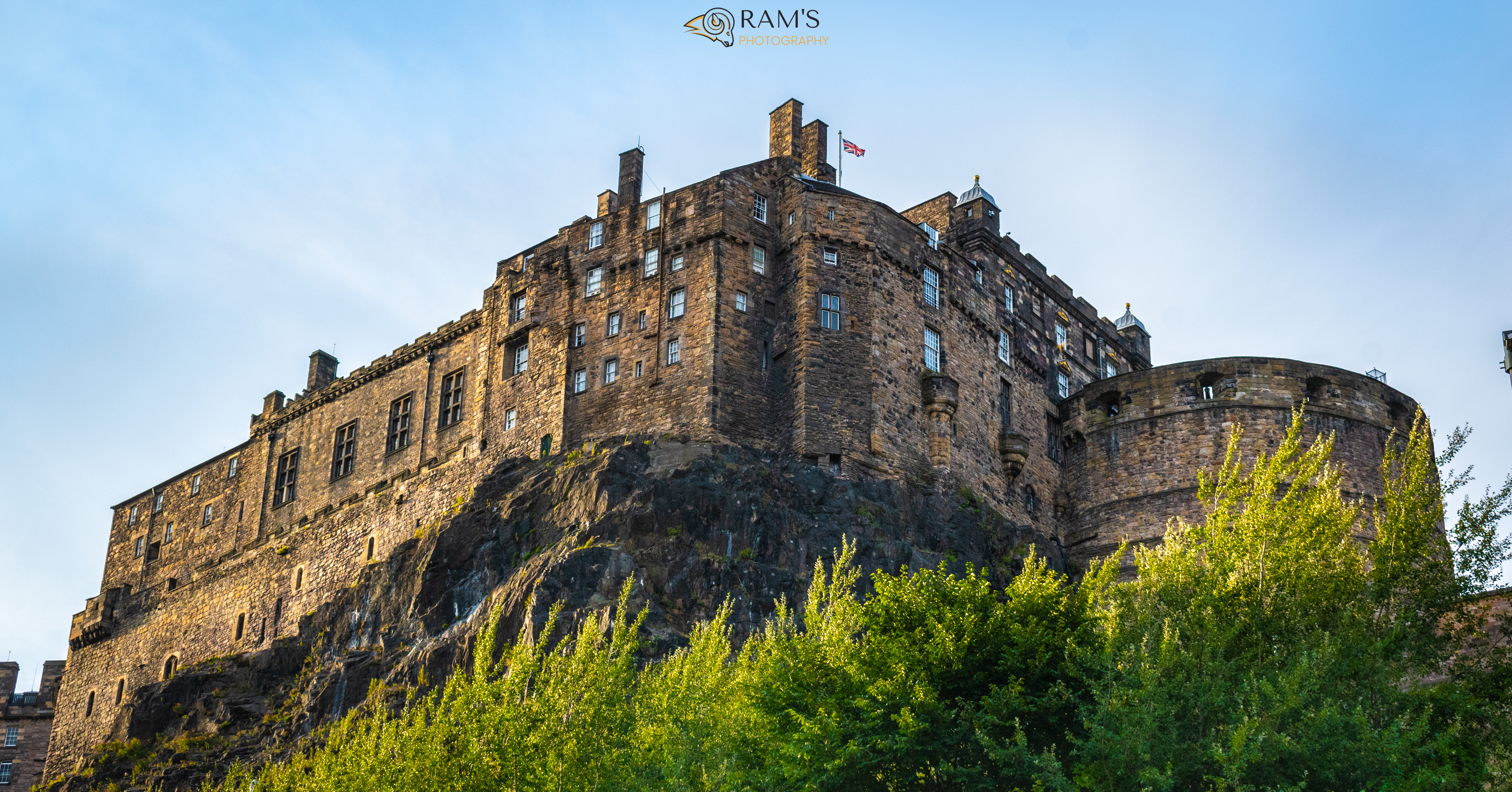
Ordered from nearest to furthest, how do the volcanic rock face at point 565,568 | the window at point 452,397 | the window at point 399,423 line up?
the volcanic rock face at point 565,568 → the window at point 452,397 → the window at point 399,423

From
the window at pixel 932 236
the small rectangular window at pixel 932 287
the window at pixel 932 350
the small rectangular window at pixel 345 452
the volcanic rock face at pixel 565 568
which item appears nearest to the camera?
the volcanic rock face at pixel 565 568

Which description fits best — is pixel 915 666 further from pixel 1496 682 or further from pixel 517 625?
pixel 517 625

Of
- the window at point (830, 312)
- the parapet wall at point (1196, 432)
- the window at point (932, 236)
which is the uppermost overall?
the window at point (932, 236)

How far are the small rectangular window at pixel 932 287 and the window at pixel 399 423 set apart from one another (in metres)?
20.7

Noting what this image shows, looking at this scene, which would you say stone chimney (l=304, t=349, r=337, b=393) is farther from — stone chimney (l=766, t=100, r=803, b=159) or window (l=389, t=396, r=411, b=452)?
stone chimney (l=766, t=100, r=803, b=159)

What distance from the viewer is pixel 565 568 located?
43.8 m

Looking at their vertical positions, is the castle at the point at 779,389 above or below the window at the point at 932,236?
below

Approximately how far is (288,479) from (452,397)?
458 inches

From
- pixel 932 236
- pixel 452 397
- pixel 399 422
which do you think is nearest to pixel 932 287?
pixel 932 236

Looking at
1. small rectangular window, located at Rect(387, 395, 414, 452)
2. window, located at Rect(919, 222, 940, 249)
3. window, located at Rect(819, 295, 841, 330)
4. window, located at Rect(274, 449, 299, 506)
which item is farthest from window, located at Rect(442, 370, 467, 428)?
window, located at Rect(919, 222, 940, 249)

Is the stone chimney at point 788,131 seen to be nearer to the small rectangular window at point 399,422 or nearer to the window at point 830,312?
the window at point 830,312

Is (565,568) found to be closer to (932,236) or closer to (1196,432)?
(932,236)

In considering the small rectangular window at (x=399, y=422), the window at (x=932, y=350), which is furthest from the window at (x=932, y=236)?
the small rectangular window at (x=399, y=422)

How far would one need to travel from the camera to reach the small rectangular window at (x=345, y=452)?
6347 centimetres
